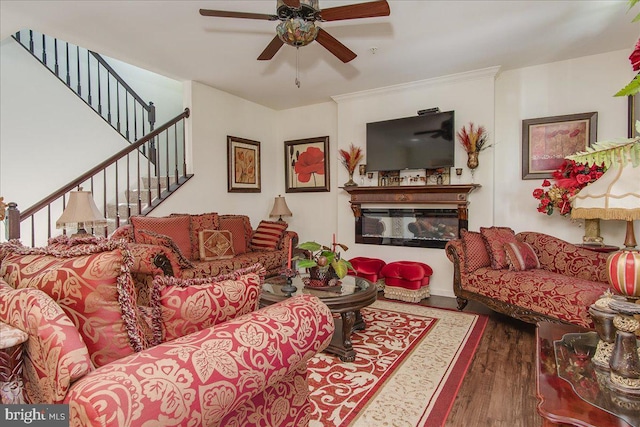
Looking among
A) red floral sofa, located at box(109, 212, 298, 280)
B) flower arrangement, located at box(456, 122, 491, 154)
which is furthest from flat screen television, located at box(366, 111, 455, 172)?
red floral sofa, located at box(109, 212, 298, 280)

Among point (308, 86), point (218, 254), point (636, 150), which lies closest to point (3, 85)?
point (218, 254)

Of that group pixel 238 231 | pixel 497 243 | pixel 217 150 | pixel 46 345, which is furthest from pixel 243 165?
pixel 46 345

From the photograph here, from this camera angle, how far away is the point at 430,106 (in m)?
4.57

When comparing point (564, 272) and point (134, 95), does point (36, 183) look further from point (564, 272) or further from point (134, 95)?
point (564, 272)

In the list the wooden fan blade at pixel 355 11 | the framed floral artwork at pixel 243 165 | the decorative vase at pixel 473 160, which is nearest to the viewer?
the wooden fan blade at pixel 355 11

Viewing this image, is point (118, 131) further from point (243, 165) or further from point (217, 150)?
point (243, 165)

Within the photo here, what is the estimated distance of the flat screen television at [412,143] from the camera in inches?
170

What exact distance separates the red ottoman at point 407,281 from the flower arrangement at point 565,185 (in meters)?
1.42

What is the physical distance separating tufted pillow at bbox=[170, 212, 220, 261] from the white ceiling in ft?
5.74

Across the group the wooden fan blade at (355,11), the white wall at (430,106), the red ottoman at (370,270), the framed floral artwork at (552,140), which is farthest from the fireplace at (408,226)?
the wooden fan blade at (355,11)

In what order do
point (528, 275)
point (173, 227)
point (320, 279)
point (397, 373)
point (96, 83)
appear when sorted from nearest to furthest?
point (397, 373), point (320, 279), point (528, 275), point (173, 227), point (96, 83)

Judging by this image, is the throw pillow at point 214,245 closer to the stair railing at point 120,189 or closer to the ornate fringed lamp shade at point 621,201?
the stair railing at point 120,189

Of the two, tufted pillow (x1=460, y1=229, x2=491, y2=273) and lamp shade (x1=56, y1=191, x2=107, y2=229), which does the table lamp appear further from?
tufted pillow (x1=460, y1=229, x2=491, y2=273)

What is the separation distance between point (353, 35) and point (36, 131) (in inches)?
149
